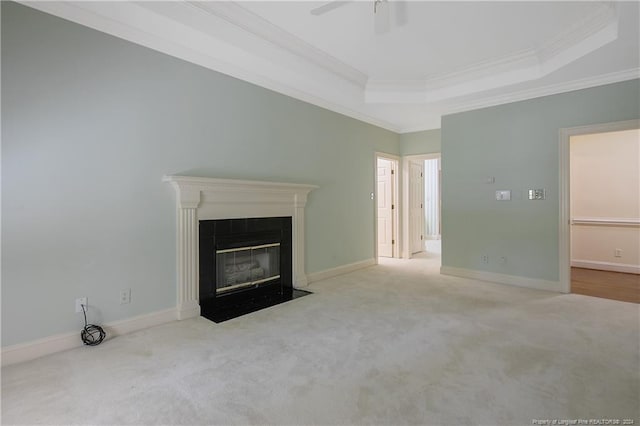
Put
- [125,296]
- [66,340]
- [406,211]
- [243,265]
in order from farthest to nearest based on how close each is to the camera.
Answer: [406,211]
[243,265]
[125,296]
[66,340]

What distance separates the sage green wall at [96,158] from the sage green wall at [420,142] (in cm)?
348

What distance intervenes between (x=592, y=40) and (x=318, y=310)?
3.84m

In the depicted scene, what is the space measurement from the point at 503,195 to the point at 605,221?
7.68 feet

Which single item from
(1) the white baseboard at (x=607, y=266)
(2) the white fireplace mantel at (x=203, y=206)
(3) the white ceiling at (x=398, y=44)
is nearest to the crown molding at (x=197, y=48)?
(3) the white ceiling at (x=398, y=44)

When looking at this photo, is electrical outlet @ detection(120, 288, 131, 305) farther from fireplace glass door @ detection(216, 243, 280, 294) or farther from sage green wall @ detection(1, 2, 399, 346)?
fireplace glass door @ detection(216, 243, 280, 294)

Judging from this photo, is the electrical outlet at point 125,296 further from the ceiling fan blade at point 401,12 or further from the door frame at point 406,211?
the door frame at point 406,211

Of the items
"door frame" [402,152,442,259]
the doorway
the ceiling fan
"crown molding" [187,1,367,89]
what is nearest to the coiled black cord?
"crown molding" [187,1,367,89]

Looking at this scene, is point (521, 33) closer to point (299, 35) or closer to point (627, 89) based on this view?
point (627, 89)

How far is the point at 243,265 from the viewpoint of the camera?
3.84m

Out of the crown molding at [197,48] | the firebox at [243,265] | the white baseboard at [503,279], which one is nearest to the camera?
the crown molding at [197,48]

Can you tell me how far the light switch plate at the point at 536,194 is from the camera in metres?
4.26

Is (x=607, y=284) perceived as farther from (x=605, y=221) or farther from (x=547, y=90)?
(x=547, y=90)

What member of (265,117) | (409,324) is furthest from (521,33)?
(409,324)

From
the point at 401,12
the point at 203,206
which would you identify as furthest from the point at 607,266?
the point at 203,206
